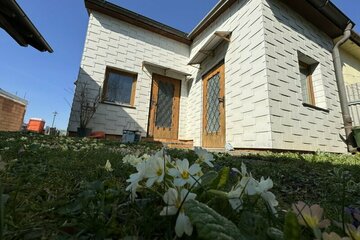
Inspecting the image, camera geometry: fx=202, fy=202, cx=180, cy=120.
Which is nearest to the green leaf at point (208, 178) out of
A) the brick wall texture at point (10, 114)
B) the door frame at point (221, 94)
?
the door frame at point (221, 94)

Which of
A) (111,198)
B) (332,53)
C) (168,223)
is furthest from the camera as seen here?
(332,53)

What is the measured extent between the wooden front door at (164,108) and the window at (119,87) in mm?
703

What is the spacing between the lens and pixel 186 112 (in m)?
7.21

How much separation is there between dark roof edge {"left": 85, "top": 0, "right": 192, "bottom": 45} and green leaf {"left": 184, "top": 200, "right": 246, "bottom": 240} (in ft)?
23.9

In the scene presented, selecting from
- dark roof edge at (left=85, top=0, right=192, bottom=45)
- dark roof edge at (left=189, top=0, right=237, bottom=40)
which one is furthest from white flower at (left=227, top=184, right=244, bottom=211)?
dark roof edge at (left=85, top=0, right=192, bottom=45)

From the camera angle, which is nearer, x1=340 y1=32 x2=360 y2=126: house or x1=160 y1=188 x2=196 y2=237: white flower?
x1=160 y1=188 x2=196 y2=237: white flower

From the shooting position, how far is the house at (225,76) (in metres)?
4.06

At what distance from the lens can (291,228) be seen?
377 mm

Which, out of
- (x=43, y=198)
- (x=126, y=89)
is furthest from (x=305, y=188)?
(x=126, y=89)

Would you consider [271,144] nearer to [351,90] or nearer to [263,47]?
[263,47]

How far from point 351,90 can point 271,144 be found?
4.57 metres

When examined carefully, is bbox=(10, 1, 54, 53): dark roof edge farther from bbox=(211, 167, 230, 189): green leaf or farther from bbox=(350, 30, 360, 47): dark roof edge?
bbox=(350, 30, 360, 47): dark roof edge

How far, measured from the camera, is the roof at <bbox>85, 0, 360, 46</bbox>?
4965 millimetres

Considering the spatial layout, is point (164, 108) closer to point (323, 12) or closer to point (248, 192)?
point (323, 12)
